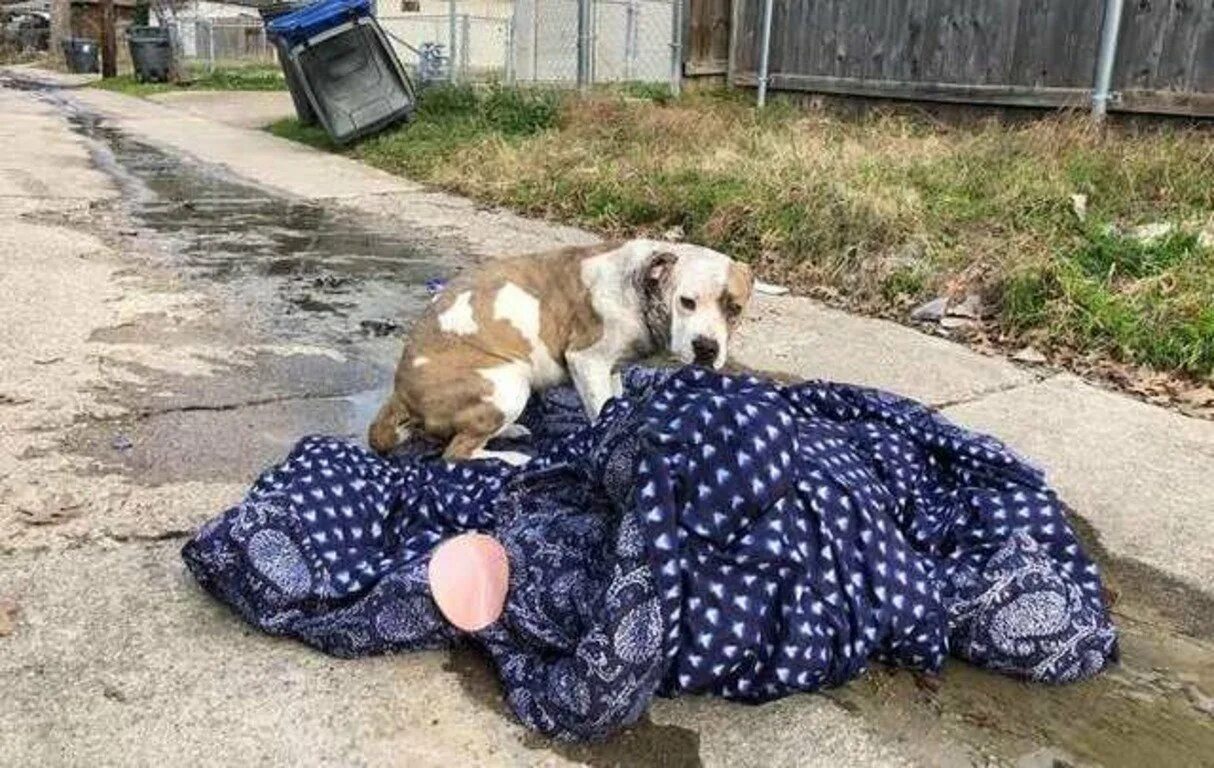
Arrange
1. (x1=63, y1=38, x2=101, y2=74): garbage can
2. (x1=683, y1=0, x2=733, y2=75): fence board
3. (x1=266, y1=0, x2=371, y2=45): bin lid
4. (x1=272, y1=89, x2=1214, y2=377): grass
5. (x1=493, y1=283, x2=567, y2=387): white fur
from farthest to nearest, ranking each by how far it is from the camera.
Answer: (x1=63, y1=38, x2=101, y2=74): garbage can
(x1=683, y1=0, x2=733, y2=75): fence board
(x1=266, y1=0, x2=371, y2=45): bin lid
(x1=272, y1=89, x2=1214, y2=377): grass
(x1=493, y1=283, x2=567, y2=387): white fur

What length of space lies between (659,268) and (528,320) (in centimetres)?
53

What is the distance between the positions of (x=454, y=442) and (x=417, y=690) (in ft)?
4.34

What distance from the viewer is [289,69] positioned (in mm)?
14062

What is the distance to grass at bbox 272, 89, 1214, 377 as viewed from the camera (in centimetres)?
579

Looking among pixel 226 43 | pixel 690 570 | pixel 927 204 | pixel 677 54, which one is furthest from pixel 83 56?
pixel 690 570

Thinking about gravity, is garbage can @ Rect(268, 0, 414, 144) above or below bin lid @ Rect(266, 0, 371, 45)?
below

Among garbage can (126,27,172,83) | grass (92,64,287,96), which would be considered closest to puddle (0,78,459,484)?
grass (92,64,287,96)

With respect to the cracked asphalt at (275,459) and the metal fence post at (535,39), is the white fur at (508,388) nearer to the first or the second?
the cracked asphalt at (275,459)

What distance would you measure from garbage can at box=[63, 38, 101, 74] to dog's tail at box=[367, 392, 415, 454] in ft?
123

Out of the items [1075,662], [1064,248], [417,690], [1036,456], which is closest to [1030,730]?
[1075,662]

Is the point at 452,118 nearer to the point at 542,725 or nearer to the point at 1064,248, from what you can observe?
the point at 1064,248

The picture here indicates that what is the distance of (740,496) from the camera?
280cm

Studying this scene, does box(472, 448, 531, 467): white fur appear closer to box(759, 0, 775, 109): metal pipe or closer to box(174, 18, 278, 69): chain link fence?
box(759, 0, 775, 109): metal pipe

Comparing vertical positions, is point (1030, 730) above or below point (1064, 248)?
below
